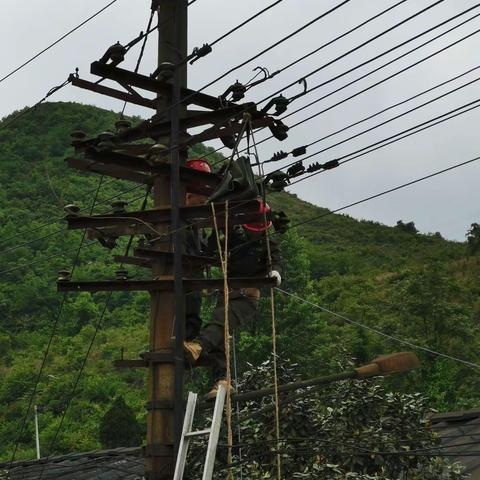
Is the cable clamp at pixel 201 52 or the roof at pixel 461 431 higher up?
the cable clamp at pixel 201 52

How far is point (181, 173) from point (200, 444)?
150 inches

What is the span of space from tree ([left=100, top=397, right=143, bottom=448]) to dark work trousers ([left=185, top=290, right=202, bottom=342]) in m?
22.9

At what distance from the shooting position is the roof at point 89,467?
15.5 m

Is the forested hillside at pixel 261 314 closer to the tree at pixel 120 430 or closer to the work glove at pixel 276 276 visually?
the tree at pixel 120 430

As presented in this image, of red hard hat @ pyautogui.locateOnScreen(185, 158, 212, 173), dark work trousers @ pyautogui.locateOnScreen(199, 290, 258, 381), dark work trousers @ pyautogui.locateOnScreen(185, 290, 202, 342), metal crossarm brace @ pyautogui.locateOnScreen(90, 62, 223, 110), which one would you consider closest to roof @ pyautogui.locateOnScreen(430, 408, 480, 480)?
dark work trousers @ pyautogui.locateOnScreen(199, 290, 258, 381)

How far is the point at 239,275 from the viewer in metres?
9.08

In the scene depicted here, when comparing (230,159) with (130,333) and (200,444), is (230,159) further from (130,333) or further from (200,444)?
(130,333)

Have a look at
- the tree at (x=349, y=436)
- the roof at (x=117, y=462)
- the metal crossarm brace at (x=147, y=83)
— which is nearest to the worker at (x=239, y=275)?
the metal crossarm brace at (x=147, y=83)

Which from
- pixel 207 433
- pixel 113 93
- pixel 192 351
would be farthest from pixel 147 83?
pixel 207 433

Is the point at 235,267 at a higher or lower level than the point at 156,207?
lower

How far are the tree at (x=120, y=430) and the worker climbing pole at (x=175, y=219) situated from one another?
22.9m

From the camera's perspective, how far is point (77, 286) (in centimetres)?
898

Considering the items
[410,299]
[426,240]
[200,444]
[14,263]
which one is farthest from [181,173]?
[426,240]

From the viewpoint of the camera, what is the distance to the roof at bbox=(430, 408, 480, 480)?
1158 centimetres
